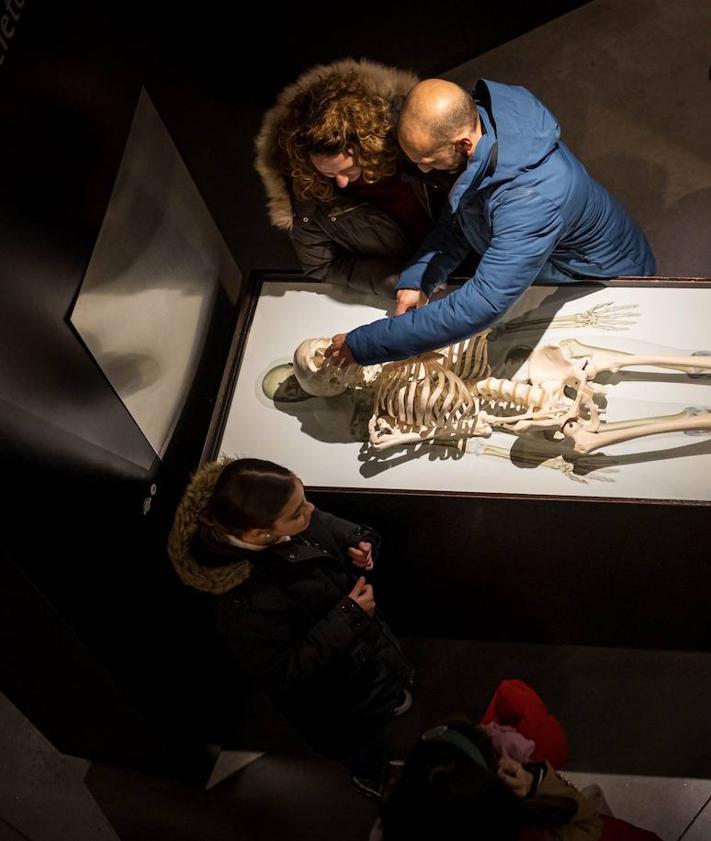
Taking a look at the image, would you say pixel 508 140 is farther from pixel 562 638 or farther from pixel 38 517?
pixel 562 638

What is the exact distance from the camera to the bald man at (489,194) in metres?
2.53

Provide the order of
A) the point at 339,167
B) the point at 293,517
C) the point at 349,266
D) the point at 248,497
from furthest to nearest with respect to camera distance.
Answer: the point at 349,266 < the point at 339,167 < the point at 293,517 < the point at 248,497

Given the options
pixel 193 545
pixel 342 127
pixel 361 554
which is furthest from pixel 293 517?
pixel 342 127

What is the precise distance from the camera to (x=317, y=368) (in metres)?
3.27

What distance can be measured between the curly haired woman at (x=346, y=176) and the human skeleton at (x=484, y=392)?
458mm

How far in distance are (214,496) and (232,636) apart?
0.53 metres

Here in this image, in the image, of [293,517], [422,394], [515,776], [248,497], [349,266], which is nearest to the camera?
[515,776]

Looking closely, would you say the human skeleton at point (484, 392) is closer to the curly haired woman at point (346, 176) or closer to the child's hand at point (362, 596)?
the curly haired woman at point (346, 176)

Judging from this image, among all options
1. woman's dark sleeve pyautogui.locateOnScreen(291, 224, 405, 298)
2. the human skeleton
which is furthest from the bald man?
woman's dark sleeve pyautogui.locateOnScreen(291, 224, 405, 298)

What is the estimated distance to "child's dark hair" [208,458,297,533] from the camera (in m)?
2.60

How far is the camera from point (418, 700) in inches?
146

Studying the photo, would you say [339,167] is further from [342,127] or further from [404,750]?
[404,750]

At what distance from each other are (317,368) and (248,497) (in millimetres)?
835

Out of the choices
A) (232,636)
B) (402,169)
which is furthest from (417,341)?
(232,636)
